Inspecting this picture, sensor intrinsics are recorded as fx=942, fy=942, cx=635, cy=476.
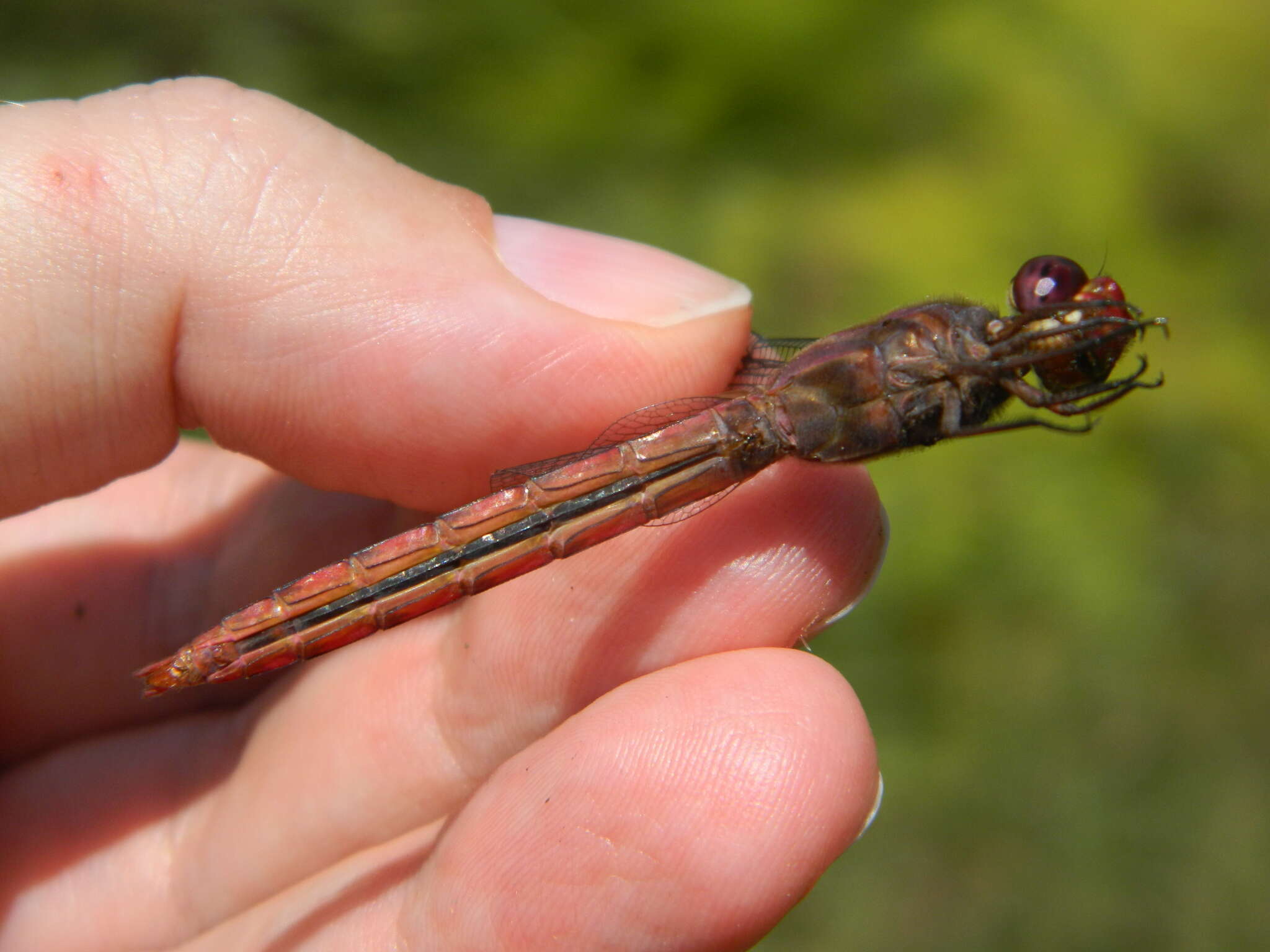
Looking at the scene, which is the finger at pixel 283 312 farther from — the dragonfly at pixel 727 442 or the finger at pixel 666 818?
the finger at pixel 666 818

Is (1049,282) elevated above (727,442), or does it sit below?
above

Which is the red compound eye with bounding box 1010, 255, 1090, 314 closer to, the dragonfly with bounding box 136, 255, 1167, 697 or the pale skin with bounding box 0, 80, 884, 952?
the dragonfly with bounding box 136, 255, 1167, 697

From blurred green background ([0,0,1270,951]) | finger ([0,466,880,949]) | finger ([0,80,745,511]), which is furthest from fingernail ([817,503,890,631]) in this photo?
blurred green background ([0,0,1270,951])

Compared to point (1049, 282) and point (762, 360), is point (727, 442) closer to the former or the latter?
point (762, 360)

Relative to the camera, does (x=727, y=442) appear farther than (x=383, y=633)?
No

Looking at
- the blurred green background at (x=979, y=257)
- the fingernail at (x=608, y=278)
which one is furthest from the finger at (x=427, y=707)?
the blurred green background at (x=979, y=257)

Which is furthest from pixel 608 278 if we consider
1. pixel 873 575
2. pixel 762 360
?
A: pixel 873 575
